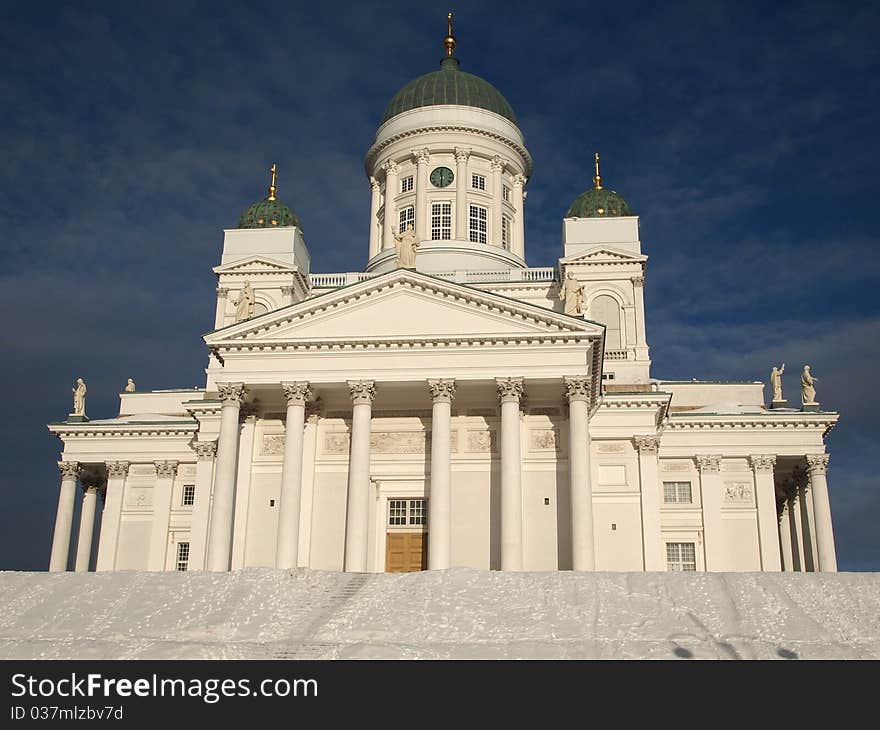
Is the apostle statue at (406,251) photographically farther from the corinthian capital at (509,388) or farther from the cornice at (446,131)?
the cornice at (446,131)

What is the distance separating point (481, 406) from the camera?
36406 mm

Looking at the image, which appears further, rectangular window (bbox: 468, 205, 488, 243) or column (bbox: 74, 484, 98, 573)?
column (bbox: 74, 484, 98, 573)

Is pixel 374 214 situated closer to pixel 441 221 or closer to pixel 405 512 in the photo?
pixel 441 221

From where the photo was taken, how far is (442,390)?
1330 inches

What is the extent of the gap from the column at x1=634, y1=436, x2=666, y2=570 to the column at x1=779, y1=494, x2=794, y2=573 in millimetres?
13322

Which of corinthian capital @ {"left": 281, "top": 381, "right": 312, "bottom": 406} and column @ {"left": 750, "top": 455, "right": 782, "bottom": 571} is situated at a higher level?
corinthian capital @ {"left": 281, "top": 381, "right": 312, "bottom": 406}

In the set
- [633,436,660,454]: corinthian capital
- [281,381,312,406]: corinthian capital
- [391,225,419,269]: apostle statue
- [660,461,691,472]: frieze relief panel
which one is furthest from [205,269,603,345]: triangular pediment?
[660,461,691,472]: frieze relief panel

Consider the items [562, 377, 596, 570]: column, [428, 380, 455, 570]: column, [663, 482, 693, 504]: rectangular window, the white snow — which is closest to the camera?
the white snow

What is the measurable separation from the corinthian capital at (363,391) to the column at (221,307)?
56.1ft

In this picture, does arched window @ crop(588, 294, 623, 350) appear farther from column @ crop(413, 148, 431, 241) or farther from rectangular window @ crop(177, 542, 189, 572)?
rectangular window @ crop(177, 542, 189, 572)

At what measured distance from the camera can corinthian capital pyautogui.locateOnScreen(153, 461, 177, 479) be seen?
163ft

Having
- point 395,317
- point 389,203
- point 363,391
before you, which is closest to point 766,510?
point 395,317

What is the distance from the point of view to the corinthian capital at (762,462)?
46906 millimetres
